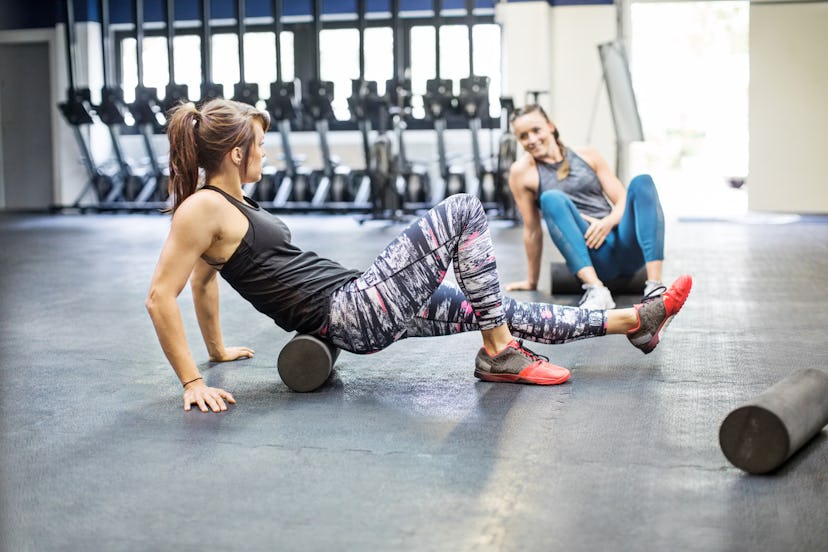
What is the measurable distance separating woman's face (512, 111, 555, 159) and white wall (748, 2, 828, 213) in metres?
5.82

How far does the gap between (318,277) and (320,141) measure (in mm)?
6712

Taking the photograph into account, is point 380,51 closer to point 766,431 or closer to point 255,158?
point 255,158

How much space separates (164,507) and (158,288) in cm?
71

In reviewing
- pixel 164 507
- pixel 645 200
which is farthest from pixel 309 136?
pixel 164 507

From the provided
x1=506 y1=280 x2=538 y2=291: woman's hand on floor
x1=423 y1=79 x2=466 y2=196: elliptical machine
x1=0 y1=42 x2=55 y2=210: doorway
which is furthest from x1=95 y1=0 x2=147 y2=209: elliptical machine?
x1=506 y1=280 x2=538 y2=291: woman's hand on floor

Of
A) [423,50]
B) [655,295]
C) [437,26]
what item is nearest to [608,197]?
[655,295]

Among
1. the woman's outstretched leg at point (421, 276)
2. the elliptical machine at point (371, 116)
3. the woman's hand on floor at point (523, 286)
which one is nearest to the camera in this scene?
the woman's outstretched leg at point (421, 276)

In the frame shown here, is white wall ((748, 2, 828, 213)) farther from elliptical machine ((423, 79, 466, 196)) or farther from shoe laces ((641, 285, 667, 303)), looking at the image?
shoe laces ((641, 285, 667, 303))

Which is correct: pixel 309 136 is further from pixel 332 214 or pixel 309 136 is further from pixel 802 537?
pixel 802 537

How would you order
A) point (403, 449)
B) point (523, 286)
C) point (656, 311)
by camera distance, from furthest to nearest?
point (523, 286) < point (656, 311) < point (403, 449)

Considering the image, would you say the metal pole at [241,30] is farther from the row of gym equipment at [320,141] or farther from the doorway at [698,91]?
the doorway at [698,91]

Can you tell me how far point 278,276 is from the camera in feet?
8.36

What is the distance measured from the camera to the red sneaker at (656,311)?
8.98ft

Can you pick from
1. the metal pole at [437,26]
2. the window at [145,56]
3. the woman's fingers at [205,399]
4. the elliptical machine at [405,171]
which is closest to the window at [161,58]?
the window at [145,56]
